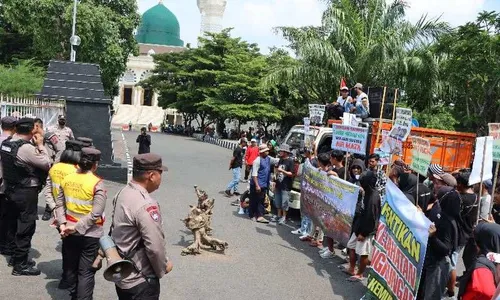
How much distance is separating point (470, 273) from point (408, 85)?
58.0 feet

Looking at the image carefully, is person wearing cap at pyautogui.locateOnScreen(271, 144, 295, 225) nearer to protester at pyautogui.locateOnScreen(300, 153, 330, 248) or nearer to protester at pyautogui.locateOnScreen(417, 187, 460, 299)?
protester at pyautogui.locateOnScreen(300, 153, 330, 248)

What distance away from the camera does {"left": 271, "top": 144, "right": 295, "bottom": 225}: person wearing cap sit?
10148 mm

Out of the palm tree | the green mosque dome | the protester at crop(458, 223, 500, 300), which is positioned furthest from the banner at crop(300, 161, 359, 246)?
the green mosque dome

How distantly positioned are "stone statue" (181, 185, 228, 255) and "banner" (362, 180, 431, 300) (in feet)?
9.94

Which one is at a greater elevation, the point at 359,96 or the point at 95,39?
the point at 95,39

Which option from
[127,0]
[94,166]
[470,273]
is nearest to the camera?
[470,273]

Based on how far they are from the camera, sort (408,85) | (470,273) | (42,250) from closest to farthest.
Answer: (470,273)
(42,250)
(408,85)

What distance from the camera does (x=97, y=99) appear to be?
1377 cm

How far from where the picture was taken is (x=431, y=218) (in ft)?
19.2

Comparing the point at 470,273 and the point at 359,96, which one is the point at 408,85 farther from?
the point at 470,273

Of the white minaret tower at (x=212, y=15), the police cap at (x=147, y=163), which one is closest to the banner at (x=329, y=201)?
the police cap at (x=147, y=163)

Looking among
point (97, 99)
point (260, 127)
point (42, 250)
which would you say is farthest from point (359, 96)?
point (260, 127)

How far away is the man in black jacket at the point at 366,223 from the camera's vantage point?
6848mm

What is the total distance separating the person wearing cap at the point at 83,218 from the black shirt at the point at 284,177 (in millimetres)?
5389
